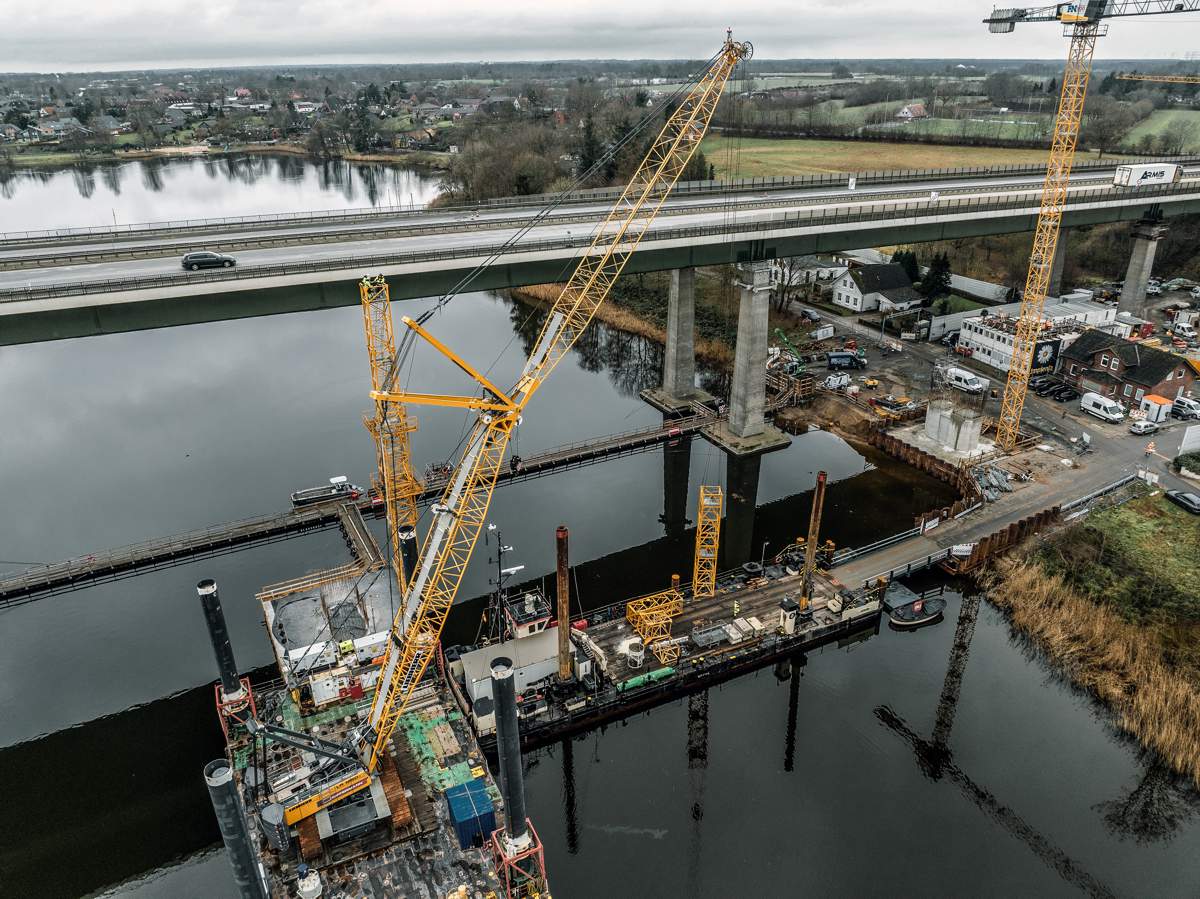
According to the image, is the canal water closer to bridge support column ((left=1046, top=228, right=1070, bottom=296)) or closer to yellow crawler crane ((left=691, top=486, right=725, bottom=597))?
yellow crawler crane ((left=691, top=486, right=725, bottom=597))

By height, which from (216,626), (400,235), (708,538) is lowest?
A: (708,538)

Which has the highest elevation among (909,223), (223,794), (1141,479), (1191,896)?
(909,223)

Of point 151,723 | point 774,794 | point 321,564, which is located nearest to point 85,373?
point 321,564

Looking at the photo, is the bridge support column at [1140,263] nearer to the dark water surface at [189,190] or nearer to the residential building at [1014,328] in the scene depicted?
the residential building at [1014,328]

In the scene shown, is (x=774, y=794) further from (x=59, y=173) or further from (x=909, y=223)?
(x=59, y=173)

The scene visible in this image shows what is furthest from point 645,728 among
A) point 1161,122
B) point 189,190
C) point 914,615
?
point 1161,122

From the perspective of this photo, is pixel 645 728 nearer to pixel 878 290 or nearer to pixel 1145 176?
pixel 878 290
